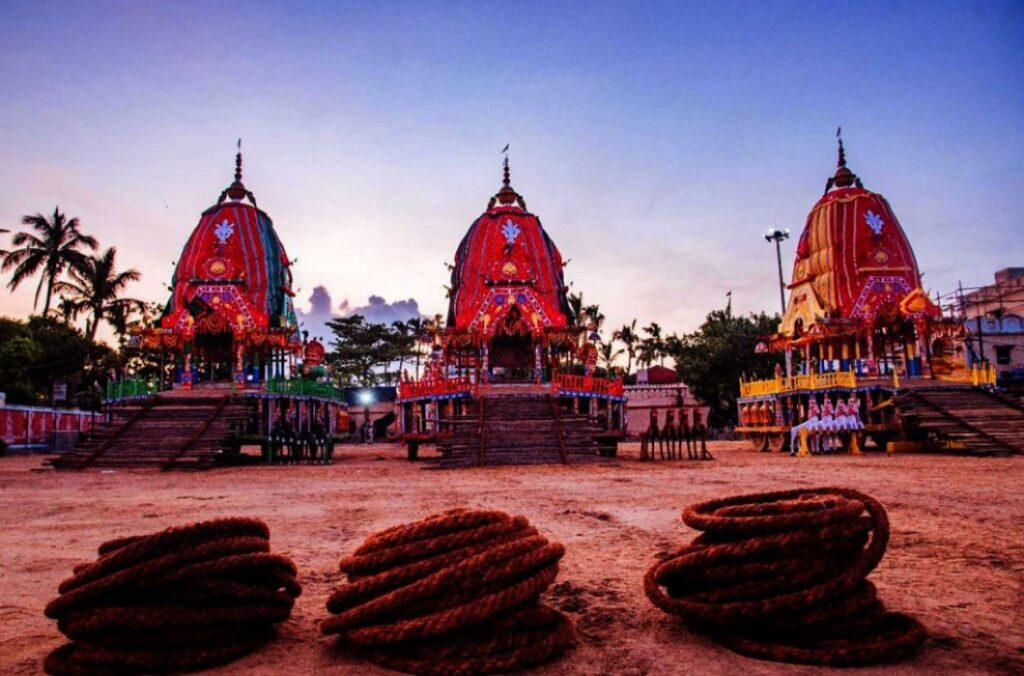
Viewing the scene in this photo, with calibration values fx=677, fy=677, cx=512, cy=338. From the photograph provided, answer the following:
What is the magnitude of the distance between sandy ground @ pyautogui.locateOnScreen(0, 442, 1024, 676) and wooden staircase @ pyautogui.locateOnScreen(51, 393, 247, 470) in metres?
2.79

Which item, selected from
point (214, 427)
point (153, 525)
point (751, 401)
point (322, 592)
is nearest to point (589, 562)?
point (322, 592)

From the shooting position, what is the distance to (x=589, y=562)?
17.5 ft

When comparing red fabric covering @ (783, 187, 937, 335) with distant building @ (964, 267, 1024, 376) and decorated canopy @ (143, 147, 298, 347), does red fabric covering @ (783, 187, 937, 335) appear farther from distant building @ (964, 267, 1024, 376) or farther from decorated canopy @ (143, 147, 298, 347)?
decorated canopy @ (143, 147, 298, 347)

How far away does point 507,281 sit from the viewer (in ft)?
89.5

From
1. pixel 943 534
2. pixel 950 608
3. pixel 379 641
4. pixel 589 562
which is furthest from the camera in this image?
pixel 943 534

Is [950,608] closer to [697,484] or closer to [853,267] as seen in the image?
[697,484]

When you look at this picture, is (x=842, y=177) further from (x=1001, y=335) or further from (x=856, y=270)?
(x=1001, y=335)

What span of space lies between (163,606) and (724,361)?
147 ft

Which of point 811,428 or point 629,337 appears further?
point 629,337

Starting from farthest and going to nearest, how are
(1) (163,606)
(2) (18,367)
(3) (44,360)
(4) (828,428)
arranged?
(3) (44,360) → (2) (18,367) → (4) (828,428) → (1) (163,606)

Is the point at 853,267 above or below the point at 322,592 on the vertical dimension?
above

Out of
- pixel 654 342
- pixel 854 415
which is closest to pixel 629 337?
pixel 654 342

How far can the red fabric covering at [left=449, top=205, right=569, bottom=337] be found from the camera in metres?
27.1

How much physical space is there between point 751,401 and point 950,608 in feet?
86.0
